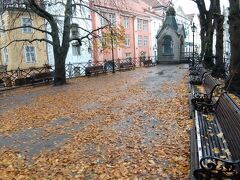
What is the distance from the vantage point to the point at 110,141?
24.6 ft

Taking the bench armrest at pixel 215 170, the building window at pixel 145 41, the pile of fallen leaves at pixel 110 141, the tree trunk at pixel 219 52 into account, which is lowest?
the pile of fallen leaves at pixel 110 141

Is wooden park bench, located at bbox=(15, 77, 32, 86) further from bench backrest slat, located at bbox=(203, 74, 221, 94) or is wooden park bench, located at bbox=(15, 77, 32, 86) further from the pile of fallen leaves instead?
bench backrest slat, located at bbox=(203, 74, 221, 94)

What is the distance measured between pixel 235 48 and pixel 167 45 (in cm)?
3242

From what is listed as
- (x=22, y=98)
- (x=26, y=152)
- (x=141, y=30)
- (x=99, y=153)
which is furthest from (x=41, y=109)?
(x=141, y=30)

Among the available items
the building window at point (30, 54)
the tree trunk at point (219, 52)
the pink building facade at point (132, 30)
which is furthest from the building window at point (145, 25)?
the tree trunk at point (219, 52)

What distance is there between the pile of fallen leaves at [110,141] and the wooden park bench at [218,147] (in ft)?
1.57

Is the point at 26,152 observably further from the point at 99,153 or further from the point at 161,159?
the point at 161,159

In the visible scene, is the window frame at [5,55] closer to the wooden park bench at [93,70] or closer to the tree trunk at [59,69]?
the wooden park bench at [93,70]

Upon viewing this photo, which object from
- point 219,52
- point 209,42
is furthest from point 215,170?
point 209,42

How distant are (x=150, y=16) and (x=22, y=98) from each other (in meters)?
44.0

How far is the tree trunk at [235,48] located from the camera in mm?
11047

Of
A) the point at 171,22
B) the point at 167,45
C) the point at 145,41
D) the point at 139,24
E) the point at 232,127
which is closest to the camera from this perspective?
the point at 232,127

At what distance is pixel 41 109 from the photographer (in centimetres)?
1253

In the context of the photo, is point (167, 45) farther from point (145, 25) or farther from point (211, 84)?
point (211, 84)
